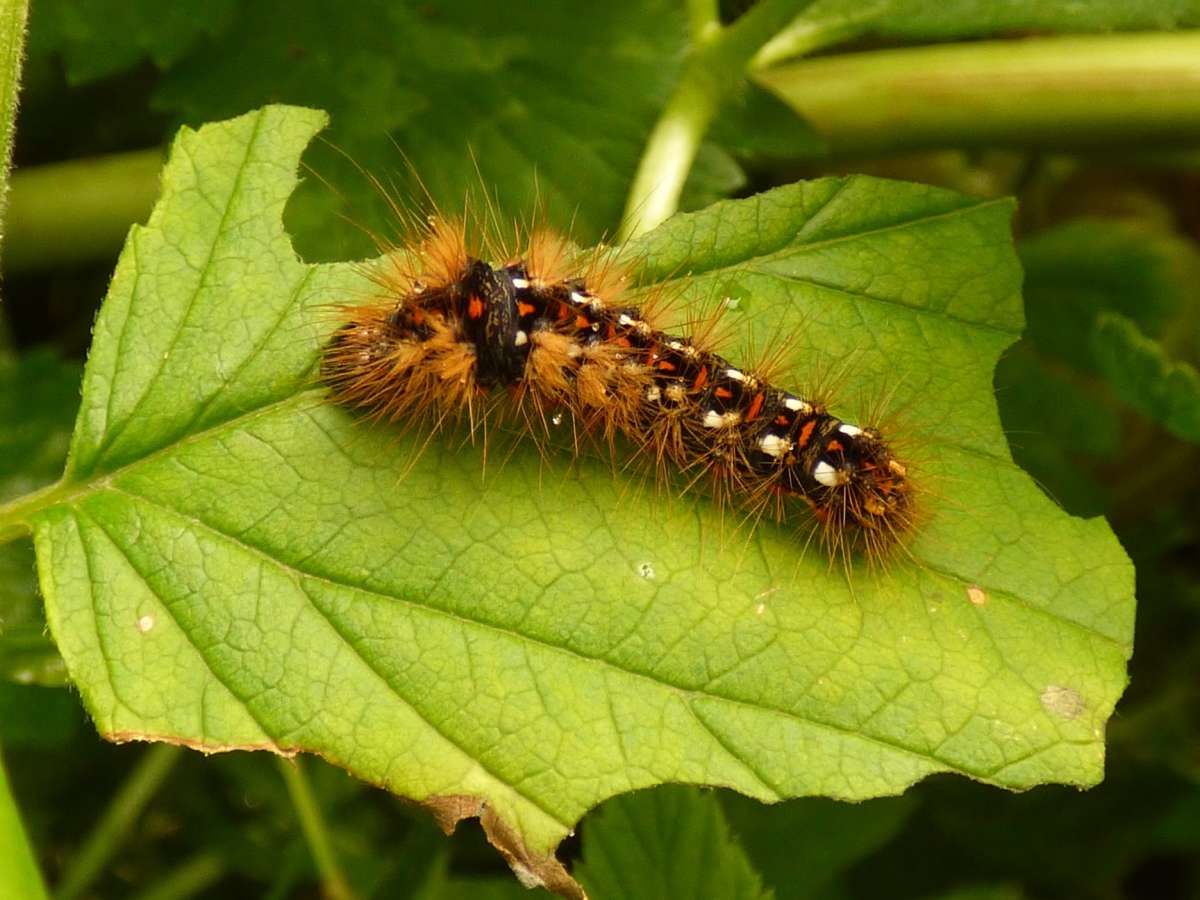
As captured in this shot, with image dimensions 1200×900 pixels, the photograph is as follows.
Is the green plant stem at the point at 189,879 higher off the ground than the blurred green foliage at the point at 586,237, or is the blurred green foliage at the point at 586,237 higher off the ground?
the blurred green foliage at the point at 586,237

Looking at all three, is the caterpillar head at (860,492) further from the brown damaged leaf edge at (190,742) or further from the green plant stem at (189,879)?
the green plant stem at (189,879)

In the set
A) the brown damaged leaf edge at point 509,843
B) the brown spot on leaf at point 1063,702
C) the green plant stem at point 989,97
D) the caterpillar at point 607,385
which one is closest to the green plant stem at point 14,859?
the brown damaged leaf edge at point 509,843

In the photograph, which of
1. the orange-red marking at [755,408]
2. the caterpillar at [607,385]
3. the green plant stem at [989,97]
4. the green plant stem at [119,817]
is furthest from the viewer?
the green plant stem at [119,817]

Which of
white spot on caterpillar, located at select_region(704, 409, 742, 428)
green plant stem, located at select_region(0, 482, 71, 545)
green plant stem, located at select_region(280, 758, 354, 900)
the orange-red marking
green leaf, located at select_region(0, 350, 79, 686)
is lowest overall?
green plant stem, located at select_region(280, 758, 354, 900)

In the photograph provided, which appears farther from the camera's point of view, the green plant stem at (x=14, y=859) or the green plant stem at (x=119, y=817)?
the green plant stem at (x=119, y=817)

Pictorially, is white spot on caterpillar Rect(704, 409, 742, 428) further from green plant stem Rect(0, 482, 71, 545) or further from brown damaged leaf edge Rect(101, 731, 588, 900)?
green plant stem Rect(0, 482, 71, 545)

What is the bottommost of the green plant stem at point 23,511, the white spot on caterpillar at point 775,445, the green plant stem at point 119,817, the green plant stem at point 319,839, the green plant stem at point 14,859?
the green plant stem at point 119,817

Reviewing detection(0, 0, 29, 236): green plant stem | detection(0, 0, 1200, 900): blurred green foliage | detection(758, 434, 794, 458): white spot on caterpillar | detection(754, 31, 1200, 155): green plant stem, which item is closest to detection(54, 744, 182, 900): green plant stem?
detection(0, 0, 1200, 900): blurred green foliage

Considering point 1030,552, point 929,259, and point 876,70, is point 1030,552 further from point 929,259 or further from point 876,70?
point 876,70
